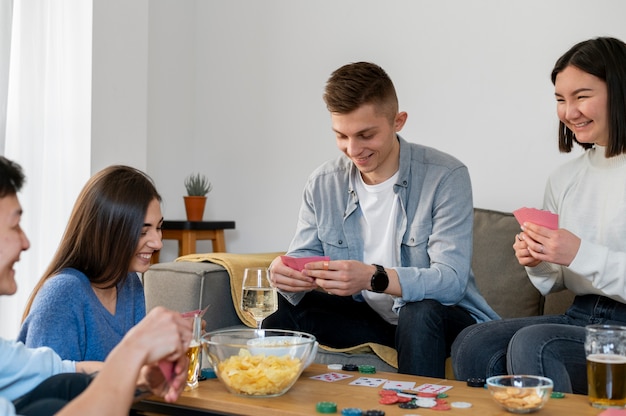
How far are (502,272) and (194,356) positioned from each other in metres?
1.55

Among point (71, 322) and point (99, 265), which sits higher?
point (99, 265)

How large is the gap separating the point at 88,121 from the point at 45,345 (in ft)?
6.10

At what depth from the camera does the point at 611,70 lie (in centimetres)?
213

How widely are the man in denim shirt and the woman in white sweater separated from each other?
0.55 feet

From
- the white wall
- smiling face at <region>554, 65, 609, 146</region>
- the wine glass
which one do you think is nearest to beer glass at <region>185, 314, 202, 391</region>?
the wine glass

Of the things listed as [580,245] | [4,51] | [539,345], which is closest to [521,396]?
[539,345]

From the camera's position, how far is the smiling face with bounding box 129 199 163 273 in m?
2.04

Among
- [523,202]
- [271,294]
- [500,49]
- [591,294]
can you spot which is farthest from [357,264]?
[500,49]

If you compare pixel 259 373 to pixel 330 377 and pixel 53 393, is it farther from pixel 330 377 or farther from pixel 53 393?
pixel 53 393

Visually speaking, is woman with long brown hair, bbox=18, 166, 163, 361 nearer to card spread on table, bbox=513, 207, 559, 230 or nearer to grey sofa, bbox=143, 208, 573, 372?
grey sofa, bbox=143, 208, 573, 372

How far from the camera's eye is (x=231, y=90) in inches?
163

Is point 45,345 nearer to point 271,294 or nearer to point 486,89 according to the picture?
point 271,294

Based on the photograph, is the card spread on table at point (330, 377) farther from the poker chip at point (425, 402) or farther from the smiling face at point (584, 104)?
the smiling face at point (584, 104)

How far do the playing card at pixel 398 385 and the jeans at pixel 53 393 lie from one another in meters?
0.65
